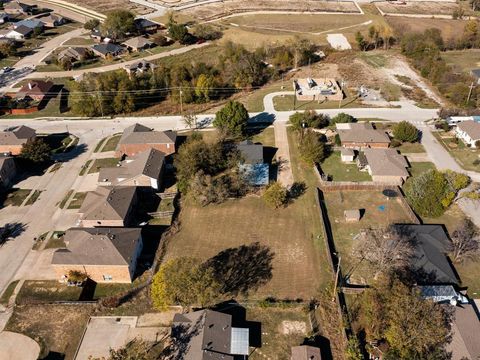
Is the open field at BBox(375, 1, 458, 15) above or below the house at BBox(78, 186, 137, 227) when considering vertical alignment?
above

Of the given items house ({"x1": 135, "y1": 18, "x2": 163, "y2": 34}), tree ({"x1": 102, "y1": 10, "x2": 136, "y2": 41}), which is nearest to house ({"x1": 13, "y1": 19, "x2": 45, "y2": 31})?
tree ({"x1": 102, "y1": 10, "x2": 136, "y2": 41})

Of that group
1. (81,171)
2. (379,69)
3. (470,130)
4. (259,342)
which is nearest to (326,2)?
(379,69)

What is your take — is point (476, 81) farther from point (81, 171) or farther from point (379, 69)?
point (81, 171)

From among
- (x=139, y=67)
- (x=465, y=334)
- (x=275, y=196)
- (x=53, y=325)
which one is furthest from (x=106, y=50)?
(x=465, y=334)

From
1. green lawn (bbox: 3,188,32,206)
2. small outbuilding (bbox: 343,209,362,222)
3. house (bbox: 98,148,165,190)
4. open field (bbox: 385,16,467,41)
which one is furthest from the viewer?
open field (bbox: 385,16,467,41)

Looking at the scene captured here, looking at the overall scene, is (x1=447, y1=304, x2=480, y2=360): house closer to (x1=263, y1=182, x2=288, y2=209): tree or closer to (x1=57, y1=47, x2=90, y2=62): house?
(x1=263, y1=182, x2=288, y2=209): tree

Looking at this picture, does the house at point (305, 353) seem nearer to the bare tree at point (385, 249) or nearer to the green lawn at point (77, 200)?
the bare tree at point (385, 249)
